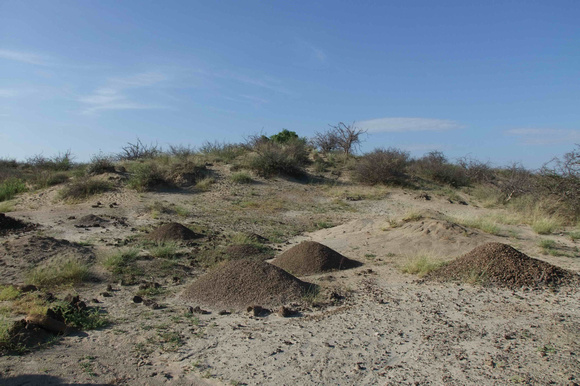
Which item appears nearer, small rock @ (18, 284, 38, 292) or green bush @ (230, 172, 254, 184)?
small rock @ (18, 284, 38, 292)

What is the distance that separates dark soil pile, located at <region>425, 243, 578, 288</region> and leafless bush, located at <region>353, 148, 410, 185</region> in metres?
13.6

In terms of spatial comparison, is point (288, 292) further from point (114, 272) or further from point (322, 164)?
point (322, 164)

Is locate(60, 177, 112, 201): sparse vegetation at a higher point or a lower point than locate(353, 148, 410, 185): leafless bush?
lower

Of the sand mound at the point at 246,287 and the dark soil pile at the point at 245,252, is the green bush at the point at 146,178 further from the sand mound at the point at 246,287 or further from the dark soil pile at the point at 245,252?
the sand mound at the point at 246,287

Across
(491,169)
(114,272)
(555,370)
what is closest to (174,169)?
(114,272)

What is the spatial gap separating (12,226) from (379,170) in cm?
1538

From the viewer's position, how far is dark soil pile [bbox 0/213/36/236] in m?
9.84

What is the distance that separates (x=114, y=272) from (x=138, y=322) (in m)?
2.49

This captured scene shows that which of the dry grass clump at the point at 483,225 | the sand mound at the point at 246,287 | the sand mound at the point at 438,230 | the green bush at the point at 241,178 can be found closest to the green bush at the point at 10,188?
the green bush at the point at 241,178

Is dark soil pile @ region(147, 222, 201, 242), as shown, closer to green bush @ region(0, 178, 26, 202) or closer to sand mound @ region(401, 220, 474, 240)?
sand mound @ region(401, 220, 474, 240)

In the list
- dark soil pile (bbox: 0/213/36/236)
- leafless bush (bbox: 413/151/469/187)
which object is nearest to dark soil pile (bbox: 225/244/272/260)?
dark soil pile (bbox: 0/213/36/236)

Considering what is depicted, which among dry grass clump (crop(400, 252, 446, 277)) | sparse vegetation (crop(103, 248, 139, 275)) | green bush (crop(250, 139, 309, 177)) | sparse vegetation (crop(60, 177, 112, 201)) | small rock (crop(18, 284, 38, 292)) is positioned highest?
green bush (crop(250, 139, 309, 177))

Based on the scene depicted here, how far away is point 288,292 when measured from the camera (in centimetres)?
600

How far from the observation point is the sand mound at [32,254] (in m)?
6.82
